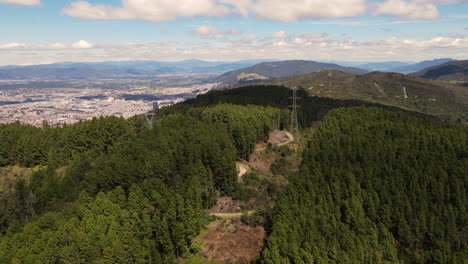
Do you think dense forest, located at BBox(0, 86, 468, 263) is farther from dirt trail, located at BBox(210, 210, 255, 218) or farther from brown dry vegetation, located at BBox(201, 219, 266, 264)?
dirt trail, located at BBox(210, 210, 255, 218)

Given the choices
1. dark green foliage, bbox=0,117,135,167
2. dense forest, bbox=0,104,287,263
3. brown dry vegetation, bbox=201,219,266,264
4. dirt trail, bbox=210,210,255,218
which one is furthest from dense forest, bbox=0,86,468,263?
dirt trail, bbox=210,210,255,218

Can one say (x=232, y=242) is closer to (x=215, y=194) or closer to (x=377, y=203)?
(x=215, y=194)

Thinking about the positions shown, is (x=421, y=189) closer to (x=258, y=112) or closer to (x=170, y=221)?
(x=170, y=221)

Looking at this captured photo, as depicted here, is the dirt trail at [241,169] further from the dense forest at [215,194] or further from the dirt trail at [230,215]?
the dirt trail at [230,215]

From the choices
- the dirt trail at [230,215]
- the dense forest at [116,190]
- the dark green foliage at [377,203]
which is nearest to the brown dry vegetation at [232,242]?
the dirt trail at [230,215]

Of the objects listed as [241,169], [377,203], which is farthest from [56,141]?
[377,203]

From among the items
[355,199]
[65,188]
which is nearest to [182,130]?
[65,188]
